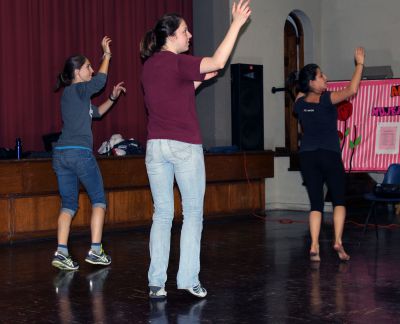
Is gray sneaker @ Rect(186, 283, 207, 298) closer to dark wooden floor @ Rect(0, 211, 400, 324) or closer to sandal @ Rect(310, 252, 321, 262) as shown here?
dark wooden floor @ Rect(0, 211, 400, 324)

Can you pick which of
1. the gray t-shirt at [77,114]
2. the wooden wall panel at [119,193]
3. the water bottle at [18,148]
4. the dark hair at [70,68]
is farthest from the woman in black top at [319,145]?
the water bottle at [18,148]

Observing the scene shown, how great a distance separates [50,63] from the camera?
7.56 meters

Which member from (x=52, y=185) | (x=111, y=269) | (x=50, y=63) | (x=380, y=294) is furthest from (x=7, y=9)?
(x=380, y=294)

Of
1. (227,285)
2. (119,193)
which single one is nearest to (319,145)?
(227,285)

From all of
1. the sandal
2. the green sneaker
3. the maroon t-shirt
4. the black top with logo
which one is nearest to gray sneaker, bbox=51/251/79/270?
the green sneaker

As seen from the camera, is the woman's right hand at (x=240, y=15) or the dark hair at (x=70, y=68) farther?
the dark hair at (x=70, y=68)

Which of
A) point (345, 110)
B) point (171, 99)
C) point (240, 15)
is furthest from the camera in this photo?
point (345, 110)

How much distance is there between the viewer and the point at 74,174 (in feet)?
16.8

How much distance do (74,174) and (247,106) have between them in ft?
12.6

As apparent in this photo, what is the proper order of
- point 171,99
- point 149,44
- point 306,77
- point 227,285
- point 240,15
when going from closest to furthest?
point 240,15 → point 171,99 → point 149,44 → point 227,285 → point 306,77

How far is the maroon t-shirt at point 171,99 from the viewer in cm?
381

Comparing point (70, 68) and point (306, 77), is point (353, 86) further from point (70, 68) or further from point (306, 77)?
point (70, 68)

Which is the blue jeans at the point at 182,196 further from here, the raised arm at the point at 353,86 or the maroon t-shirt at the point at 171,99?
the raised arm at the point at 353,86

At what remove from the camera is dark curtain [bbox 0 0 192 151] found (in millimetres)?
7250
